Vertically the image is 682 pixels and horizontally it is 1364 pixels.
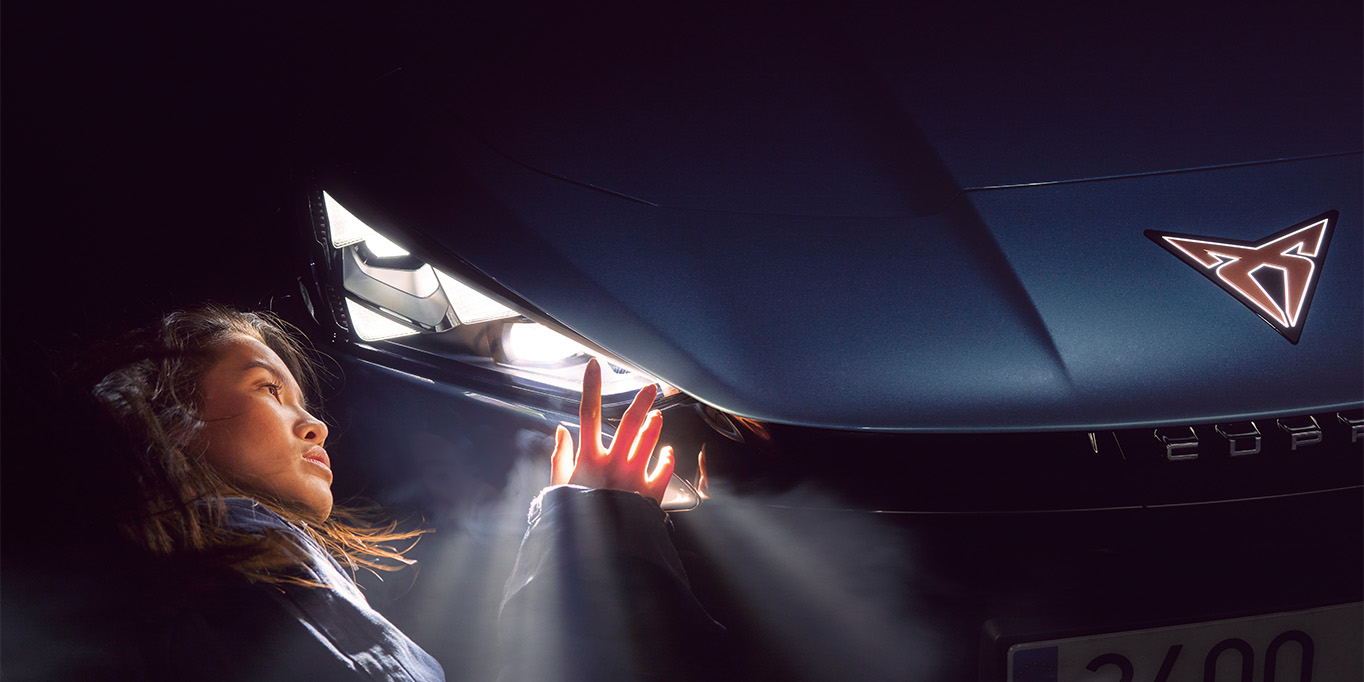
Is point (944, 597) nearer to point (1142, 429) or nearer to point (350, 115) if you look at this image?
point (1142, 429)

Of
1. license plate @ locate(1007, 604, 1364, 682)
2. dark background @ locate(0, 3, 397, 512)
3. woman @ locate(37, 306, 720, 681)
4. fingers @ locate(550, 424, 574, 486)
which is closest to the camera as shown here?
woman @ locate(37, 306, 720, 681)

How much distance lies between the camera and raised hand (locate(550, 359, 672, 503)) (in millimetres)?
1094

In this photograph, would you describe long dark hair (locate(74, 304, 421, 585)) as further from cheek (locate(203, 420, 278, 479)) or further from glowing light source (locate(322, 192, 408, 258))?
glowing light source (locate(322, 192, 408, 258))

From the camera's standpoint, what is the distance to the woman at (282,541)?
0.94 metres

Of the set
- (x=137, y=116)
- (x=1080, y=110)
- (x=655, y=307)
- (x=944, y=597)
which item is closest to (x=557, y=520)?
(x=655, y=307)

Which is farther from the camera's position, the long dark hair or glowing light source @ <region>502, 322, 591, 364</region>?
glowing light source @ <region>502, 322, 591, 364</region>

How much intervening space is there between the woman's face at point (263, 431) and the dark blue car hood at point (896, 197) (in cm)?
25

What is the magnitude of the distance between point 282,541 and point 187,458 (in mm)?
199

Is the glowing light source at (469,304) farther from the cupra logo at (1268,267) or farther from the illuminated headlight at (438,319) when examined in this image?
the cupra logo at (1268,267)

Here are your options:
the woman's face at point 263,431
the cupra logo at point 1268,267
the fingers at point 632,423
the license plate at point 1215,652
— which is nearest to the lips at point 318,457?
the woman's face at point 263,431

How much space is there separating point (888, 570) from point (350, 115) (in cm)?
89

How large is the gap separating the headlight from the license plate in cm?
44

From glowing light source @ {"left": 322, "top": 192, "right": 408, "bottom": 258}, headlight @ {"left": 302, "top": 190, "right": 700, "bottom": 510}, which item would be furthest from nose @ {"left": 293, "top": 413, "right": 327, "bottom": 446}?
glowing light source @ {"left": 322, "top": 192, "right": 408, "bottom": 258}

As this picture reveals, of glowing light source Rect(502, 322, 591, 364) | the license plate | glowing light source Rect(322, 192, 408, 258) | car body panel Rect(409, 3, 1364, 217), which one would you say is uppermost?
car body panel Rect(409, 3, 1364, 217)
